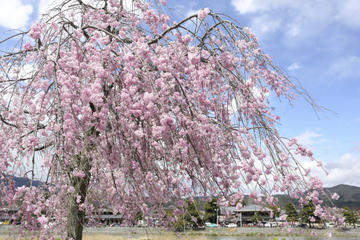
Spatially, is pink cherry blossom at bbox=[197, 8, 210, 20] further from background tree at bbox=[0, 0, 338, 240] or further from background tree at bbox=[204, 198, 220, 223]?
background tree at bbox=[204, 198, 220, 223]

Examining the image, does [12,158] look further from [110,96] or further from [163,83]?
[163,83]

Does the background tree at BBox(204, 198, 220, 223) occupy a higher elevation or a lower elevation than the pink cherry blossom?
lower

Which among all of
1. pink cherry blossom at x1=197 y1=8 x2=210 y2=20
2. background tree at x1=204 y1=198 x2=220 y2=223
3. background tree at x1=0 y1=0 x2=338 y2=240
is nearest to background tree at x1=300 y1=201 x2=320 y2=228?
background tree at x1=0 y1=0 x2=338 y2=240

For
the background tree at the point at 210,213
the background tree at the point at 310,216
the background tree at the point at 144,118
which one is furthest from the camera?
the background tree at the point at 210,213

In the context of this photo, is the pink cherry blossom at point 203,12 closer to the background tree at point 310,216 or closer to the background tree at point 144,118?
the background tree at point 144,118

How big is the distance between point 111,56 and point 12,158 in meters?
2.49

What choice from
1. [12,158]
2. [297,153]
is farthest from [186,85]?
[12,158]

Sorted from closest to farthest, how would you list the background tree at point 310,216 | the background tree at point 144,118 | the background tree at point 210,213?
the background tree at point 144,118 < the background tree at point 310,216 < the background tree at point 210,213

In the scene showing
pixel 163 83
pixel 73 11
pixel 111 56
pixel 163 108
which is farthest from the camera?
pixel 73 11

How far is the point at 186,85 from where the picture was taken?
4641 millimetres

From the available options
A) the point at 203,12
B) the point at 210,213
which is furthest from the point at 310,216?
the point at 210,213

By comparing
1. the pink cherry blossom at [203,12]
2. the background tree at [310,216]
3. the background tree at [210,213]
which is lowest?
the background tree at [210,213]

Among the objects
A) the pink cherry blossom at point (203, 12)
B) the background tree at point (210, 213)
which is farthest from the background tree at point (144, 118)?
the background tree at point (210, 213)

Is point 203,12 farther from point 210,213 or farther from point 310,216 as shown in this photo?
point 210,213
